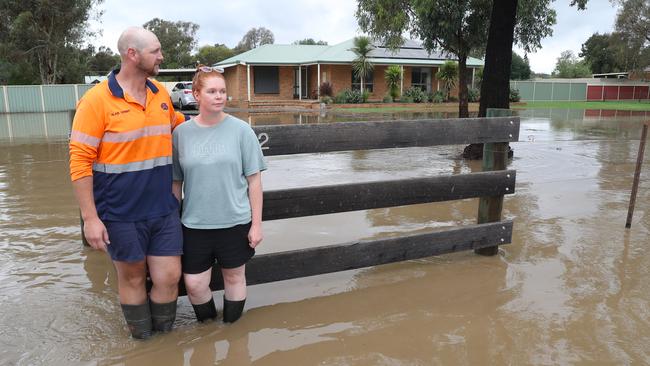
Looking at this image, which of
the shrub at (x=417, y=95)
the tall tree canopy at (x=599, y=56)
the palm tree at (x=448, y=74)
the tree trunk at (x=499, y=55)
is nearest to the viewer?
the tree trunk at (x=499, y=55)

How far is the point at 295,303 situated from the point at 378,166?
21.4 ft

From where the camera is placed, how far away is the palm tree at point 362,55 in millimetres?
32781

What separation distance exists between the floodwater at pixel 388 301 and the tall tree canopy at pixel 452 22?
876cm

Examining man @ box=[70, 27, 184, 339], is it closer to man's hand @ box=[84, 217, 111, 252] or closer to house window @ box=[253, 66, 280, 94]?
man's hand @ box=[84, 217, 111, 252]

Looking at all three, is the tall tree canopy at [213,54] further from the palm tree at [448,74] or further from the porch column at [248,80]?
the palm tree at [448,74]

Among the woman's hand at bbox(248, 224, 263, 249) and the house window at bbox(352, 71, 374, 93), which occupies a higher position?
the house window at bbox(352, 71, 374, 93)

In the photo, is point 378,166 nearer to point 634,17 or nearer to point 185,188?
point 185,188

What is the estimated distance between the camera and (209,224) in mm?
3092

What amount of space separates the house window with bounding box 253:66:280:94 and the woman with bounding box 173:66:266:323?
34.3 meters

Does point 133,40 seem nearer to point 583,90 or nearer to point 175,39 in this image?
point 583,90

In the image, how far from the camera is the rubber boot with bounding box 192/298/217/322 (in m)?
3.43

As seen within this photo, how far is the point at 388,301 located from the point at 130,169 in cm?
213

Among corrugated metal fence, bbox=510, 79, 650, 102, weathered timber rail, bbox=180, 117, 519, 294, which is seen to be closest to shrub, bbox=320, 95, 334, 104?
corrugated metal fence, bbox=510, 79, 650, 102

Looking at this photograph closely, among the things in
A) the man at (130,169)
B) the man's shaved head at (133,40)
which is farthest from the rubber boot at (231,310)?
the man's shaved head at (133,40)
